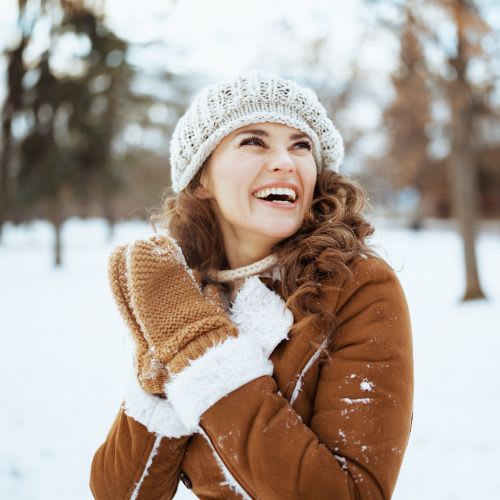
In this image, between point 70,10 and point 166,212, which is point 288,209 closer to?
point 166,212

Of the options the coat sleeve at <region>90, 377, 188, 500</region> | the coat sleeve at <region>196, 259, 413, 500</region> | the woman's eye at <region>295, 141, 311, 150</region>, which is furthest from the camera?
the woman's eye at <region>295, 141, 311, 150</region>

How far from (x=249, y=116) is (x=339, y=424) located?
887mm

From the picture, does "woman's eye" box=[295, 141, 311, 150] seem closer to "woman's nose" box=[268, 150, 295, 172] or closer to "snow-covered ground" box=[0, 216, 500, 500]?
"woman's nose" box=[268, 150, 295, 172]

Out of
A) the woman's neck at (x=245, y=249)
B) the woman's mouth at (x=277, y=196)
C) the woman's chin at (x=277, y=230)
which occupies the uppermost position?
the woman's mouth at (x=277, y=196)

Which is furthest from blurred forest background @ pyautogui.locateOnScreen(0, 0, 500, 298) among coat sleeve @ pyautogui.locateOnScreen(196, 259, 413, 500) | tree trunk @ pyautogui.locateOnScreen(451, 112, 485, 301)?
coat sleeve @ pyautogui.locateOnScreen(196, 259, 413, 500)

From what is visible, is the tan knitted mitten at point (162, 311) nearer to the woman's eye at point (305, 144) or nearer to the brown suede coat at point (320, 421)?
the brown suede coat at point (320, 421)

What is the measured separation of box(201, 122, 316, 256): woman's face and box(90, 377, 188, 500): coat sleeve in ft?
1.93

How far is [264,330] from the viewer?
4.28 ft

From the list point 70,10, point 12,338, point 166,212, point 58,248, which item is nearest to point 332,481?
point 166,212

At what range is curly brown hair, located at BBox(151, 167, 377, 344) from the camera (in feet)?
4.25

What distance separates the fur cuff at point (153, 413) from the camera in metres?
1.30

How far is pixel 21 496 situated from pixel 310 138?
9.29ft

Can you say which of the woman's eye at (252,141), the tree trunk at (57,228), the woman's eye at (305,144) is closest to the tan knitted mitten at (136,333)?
the woman's eye at (252,141)

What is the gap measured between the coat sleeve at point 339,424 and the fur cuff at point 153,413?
0.62 feet
